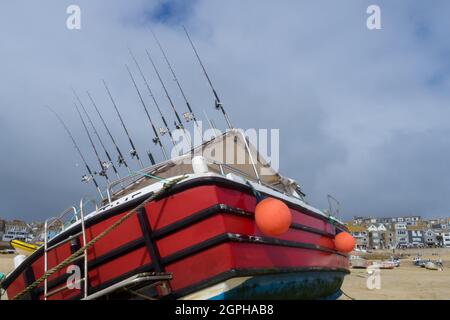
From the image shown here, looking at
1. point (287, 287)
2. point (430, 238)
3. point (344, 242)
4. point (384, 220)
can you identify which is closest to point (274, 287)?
point (287, 287)

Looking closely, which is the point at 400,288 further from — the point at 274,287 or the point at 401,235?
the point at 401,235

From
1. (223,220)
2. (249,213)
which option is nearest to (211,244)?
(223,220)

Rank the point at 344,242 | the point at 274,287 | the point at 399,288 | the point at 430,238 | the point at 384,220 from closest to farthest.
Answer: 1. the point at 274,287
2. the point at 344,242
3. the point at 399,288
4. the point at 430,238
5. the point at 384,220

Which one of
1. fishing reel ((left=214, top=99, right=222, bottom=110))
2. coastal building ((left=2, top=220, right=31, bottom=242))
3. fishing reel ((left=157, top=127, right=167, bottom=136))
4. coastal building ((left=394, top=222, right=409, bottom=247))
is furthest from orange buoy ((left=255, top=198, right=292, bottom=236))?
coastal building ((left=394, top=222, right=409, bottom=247))

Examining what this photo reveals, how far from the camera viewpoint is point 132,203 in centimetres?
440

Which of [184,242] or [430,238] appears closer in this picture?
[184,242]

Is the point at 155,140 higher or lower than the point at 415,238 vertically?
lower

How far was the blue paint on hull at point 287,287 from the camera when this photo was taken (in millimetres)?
4301

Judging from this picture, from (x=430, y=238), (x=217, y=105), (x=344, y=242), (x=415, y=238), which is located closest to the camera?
(x=217, y=105)

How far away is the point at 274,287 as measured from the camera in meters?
4.91

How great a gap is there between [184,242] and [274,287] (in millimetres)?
1446

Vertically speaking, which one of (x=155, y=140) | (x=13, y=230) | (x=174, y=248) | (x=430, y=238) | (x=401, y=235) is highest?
(x=13, y=230)

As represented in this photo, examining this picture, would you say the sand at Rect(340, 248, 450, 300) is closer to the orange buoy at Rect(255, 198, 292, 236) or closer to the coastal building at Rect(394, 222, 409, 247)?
the orange buoy at Rect(255, 198, 292, 236)
